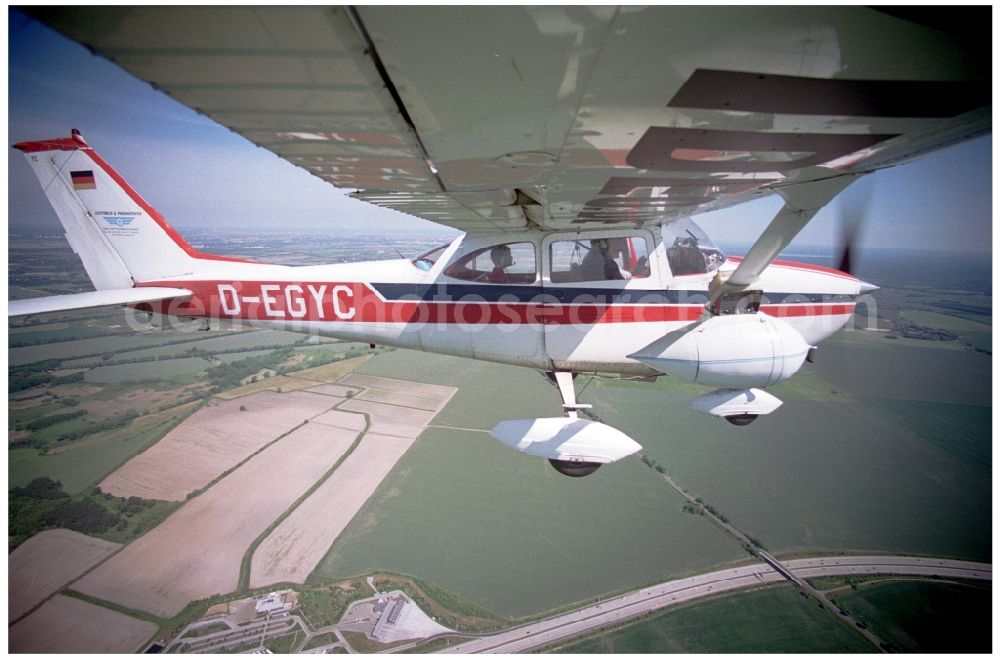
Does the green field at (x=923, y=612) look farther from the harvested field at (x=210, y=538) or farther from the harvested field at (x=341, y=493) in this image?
the harvested field at (x=210, y=538)

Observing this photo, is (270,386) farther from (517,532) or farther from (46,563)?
(517,532)

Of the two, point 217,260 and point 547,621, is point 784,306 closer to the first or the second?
point 217,260

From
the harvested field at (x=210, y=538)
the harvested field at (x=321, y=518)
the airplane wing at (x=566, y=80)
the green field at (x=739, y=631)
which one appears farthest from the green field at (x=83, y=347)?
the airplane wing at (x=566, y=80)

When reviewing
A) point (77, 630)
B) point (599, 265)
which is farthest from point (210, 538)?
point (599, 265)

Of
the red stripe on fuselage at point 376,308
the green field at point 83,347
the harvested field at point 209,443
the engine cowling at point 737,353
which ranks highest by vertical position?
the red stripe on fuselage at point 376,308

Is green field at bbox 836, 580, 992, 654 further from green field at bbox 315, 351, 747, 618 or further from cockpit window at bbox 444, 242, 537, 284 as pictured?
cockpit window at bbox 444, 242, 537, 284

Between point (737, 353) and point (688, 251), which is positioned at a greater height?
point (688, 251)
